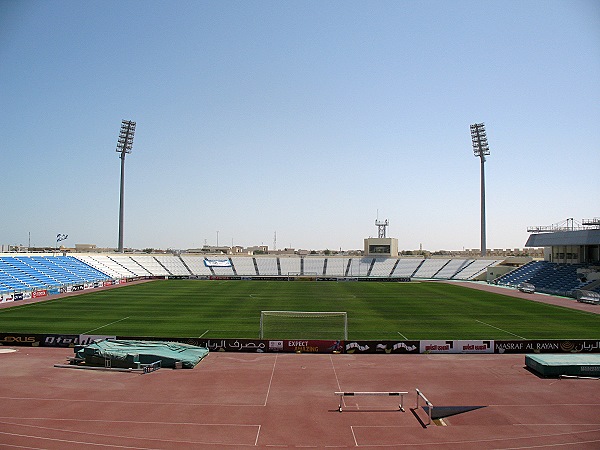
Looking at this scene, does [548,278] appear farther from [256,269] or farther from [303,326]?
[256,269]

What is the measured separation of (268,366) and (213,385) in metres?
4.23

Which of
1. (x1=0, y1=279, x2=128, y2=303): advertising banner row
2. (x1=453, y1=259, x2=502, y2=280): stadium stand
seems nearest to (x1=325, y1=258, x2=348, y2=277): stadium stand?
(x1=453, y1=259, x2=502, y2=280): stadium stand

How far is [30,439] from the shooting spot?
49.3 ft


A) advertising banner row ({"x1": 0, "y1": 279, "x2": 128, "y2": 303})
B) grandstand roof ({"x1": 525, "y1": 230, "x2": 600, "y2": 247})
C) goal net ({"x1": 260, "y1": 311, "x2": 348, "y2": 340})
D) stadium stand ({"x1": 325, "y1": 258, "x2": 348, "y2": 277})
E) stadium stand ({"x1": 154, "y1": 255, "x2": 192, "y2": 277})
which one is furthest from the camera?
stadium stand ({"x1": 325, "y1": 258, "x2": 348, "y2": 277})

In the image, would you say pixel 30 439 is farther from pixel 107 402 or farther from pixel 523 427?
pixel 523 427

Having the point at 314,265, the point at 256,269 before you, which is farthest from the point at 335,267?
the point at 256,269

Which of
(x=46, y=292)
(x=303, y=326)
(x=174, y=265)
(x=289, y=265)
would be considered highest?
(x=174, y=265)

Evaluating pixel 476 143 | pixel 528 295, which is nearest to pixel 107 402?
pixel 528 295

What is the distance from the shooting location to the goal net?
31.7 metres

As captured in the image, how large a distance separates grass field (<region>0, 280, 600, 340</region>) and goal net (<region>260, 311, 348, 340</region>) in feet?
1.59

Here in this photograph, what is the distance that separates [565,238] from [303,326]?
161 feet

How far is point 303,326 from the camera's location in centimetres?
3544

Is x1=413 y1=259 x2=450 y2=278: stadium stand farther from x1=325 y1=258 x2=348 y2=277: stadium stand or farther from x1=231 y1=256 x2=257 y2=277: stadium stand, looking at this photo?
x1=231 y1=256 x2=257 y2=277: stadium stand

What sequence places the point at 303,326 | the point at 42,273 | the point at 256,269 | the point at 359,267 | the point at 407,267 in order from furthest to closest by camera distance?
the point at 359,267 → the point at 256,269 → the point at 407,267 → the point at 42,273 → the point at 303,326
